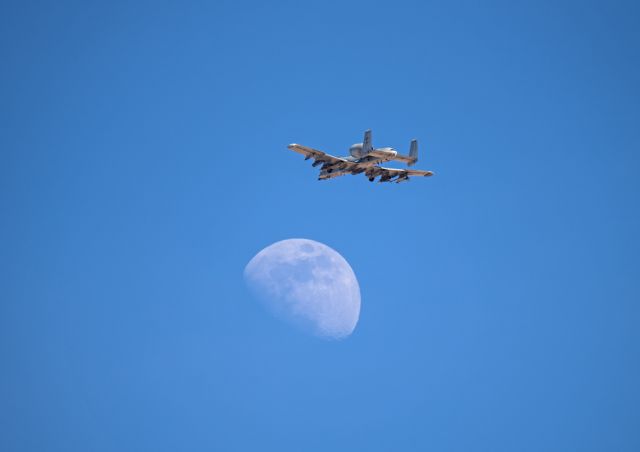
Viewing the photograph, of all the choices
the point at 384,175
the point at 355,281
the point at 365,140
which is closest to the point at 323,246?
the point at 355,281

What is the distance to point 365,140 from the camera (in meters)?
103

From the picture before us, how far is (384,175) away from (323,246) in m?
27.7

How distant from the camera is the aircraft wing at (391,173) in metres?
112

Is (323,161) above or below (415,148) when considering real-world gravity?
below

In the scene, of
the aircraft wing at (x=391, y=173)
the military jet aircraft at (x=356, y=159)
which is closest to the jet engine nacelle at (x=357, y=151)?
the military jet aircraft at (x=356, y=159)

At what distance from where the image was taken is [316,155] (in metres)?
103

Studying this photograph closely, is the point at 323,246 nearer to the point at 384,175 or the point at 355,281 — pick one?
the point at 355,281

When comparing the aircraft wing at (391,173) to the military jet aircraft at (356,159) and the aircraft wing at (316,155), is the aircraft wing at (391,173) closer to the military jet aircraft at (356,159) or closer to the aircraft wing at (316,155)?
the military jet aircraft at (356,159)

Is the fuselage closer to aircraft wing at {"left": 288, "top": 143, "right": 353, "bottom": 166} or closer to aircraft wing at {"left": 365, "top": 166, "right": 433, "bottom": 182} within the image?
aircraft wing at {"left": 288, "top": 143, "right": 353, "bottom": 166}

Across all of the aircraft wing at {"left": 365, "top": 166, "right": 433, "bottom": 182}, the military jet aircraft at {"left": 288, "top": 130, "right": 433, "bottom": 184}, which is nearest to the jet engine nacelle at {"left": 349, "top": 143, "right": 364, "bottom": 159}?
the military jet aircraft at {"left": 288, "top": 130, "right": 433, "bottom": 184}

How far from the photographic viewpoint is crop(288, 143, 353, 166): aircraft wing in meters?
101

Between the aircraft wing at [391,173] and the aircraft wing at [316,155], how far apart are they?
7.59 metres

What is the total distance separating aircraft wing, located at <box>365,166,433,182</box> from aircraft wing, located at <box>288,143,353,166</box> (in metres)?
7.59

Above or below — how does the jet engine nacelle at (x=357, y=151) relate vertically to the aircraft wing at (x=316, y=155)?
above
